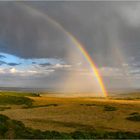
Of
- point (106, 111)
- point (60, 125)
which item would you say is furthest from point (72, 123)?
point (106, 111)

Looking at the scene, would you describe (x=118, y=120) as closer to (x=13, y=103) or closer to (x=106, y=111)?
(x=106, y=111)

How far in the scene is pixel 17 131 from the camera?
23.7 m

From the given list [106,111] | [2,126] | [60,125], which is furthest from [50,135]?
[106,111]

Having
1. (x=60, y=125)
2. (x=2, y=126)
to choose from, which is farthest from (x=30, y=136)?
(x=60, y=125)

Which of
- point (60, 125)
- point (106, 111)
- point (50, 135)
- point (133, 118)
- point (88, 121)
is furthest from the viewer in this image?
point (106, 111)

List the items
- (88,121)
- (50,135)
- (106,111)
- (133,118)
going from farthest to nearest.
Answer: (106,111), (133,118), (88,121), (50,135)

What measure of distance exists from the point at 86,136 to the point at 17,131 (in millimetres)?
5054

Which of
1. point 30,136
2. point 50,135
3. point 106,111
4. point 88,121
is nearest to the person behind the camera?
point 30,136

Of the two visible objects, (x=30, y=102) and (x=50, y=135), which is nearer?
(x=50, y=135)

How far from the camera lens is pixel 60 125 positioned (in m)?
36.6

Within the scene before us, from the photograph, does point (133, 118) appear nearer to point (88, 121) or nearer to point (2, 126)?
point (88, 121)

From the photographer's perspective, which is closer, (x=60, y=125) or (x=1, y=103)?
(x=60, y=125)

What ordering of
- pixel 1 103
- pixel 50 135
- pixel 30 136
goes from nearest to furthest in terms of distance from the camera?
pixel 30 136 < pixel 50 135 < pixel 1 103

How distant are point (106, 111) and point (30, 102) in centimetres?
2515
